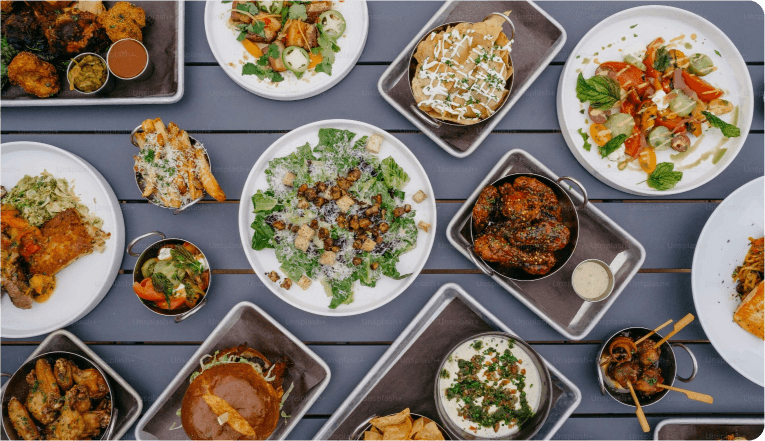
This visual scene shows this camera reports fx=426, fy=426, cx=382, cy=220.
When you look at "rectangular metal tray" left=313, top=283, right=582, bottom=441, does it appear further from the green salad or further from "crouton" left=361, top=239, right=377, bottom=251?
"crouton" left=361, top=239, right=377, bottom=251

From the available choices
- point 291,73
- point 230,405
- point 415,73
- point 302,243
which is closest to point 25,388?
point 230,405

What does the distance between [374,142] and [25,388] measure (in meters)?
2.98

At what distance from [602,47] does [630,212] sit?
1.27m

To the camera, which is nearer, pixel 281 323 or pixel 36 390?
pixel 36 390

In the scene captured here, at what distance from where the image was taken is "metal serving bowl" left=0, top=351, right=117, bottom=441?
113 inches

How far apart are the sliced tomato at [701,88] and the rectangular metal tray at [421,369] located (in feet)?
7.27

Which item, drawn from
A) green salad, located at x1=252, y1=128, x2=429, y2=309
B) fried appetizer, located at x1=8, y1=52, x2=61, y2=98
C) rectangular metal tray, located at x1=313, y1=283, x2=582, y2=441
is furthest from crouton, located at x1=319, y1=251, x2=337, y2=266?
fried appetizer, located at x1=8, y1=52, x2=61, y2=98

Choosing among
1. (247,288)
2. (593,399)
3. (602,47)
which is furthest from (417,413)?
(602,47)

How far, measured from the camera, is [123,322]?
327 cm

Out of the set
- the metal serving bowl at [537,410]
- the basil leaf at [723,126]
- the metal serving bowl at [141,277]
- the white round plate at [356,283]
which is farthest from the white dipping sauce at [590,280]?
the metal serving bowl at [141,277]

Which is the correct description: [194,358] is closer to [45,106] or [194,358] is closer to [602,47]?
[45,106]

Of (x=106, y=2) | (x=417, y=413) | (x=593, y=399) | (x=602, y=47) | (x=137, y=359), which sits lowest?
(x=137, y=359)

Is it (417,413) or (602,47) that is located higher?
(602,47)

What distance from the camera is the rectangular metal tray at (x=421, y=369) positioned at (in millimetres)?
3080
